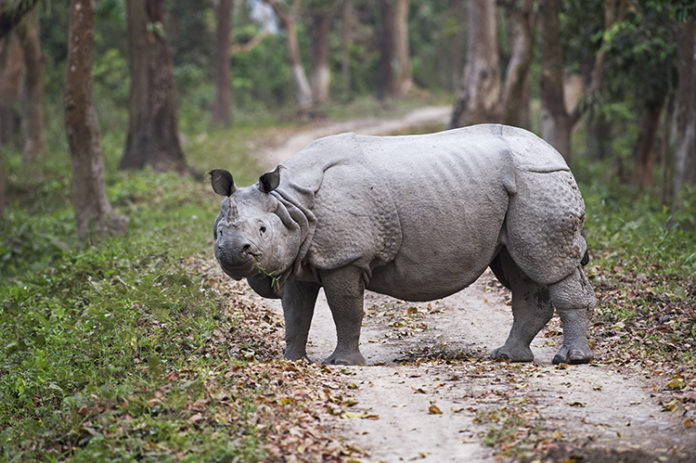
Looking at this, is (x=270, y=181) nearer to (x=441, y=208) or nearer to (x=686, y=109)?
(x=441, y=208)

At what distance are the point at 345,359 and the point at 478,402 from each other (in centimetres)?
171

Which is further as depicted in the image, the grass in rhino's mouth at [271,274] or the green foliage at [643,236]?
the green foliage at [643,236]

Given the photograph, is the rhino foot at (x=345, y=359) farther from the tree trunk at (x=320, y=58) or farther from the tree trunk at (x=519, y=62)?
the tree trunk at (x=320, y=58)

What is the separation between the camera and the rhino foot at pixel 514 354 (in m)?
8.16

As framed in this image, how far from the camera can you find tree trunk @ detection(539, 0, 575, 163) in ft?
57.8

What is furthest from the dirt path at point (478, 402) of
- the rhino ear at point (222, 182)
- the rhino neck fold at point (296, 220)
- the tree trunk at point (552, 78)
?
the tree trunk at point (552, 78)

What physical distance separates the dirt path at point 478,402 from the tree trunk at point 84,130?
21.3ft

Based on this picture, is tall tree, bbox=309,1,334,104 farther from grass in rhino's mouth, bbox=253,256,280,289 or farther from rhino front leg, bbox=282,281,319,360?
grass in rhino's mouth, bbox=253,256,280,289

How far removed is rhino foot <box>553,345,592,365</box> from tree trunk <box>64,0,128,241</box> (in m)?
8.75

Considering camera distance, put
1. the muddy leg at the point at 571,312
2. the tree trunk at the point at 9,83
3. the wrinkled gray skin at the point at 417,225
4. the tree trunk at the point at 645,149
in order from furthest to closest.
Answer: the tree trunk at the point at 9,83
the tree trunk at the point at 645,149
the muddy leg at the point at 571,312
the wrinkled gray skin at the point at 417,225

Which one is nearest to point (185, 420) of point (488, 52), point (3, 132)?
point (488, 52)

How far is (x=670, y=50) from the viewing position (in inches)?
709

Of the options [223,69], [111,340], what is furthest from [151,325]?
[223,69]

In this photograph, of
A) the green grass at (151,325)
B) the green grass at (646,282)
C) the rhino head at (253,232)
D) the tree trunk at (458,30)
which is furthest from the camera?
the tree trunk at (458,30)
